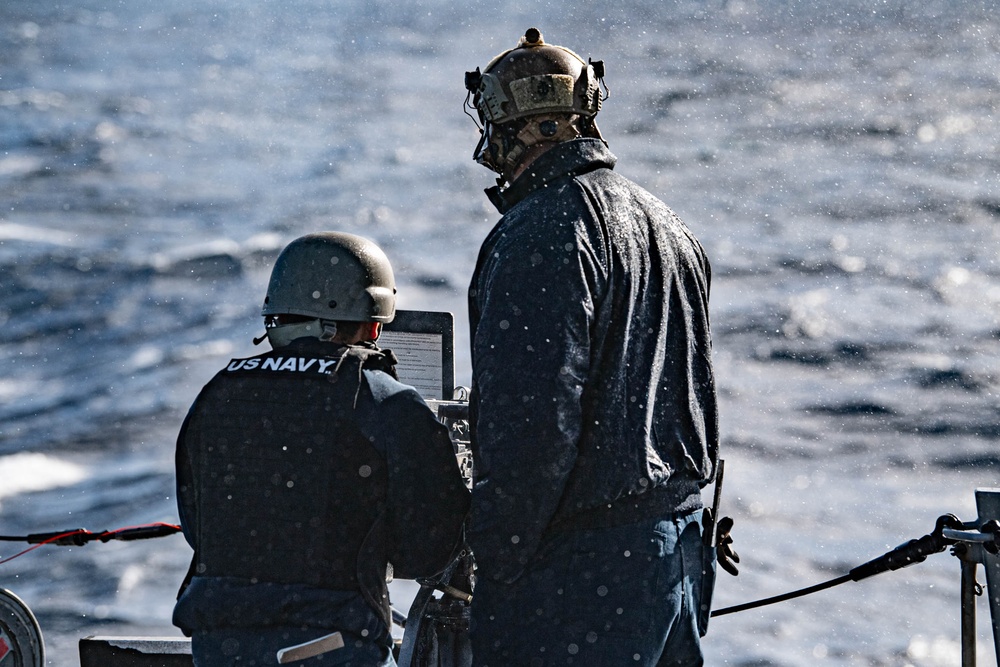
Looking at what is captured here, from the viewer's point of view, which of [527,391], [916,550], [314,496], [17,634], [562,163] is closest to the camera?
[527,391]

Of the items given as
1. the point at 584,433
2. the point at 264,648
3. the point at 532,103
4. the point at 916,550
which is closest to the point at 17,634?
the point at 264,648

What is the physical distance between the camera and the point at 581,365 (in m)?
3.34

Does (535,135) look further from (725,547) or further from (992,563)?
(992,563)

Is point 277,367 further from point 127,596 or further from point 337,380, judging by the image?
point 127,596

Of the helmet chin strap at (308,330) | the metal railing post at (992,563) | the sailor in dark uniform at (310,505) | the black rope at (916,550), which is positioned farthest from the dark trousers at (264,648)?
the metal railing post at (992,563)

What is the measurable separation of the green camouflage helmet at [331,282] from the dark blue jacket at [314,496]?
0.80 ft

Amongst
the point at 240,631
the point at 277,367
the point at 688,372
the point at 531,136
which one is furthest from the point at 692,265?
the point at 240,631

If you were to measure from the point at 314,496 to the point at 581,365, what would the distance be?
0.82 metres

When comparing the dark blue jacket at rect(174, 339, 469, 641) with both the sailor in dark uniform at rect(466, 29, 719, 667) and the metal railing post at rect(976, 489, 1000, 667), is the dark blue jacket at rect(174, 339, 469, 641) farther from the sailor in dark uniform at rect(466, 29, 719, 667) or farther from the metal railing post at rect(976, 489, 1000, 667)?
the metal railing post at rect(976, 489, 1000, 667)

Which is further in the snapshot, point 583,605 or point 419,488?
point 419,488

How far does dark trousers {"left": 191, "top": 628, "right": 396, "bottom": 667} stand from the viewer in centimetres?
350

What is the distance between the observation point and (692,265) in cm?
382

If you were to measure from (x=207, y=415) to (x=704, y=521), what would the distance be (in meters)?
1.47

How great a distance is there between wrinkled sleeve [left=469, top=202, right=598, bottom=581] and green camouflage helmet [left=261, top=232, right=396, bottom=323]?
61 centimetres
